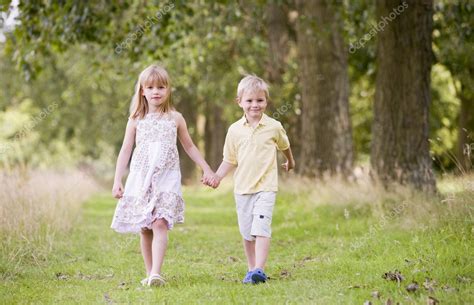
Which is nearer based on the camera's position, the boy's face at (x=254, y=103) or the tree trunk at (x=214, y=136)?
the boy's face at (x=254, y=103)

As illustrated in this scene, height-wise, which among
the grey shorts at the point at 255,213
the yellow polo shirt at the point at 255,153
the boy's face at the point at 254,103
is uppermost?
the boy's face at the point at 254,103

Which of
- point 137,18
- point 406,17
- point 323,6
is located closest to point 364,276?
point 406,17

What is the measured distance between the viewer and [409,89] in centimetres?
1043

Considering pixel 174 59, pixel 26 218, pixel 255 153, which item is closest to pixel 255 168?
pixel 255 153

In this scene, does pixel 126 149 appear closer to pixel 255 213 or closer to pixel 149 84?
pixel 149 84

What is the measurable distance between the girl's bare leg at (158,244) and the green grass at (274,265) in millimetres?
207

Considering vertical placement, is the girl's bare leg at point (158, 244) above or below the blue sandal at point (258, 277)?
above

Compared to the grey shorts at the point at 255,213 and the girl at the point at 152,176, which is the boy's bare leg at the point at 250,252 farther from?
the girl at the point at 152,176

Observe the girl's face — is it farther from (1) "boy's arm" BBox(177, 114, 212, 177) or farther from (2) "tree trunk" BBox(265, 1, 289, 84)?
(2) "tree trunk" BBox(265, 1, 289, 84)

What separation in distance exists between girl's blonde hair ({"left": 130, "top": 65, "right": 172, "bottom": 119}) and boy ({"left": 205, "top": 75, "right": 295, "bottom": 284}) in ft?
2.12

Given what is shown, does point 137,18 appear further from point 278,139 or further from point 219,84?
point 219,84

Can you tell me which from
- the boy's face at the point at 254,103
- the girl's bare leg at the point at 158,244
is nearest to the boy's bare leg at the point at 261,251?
the girl's bare leg at the point at 158,244

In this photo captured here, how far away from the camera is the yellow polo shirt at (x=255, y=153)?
6211mm

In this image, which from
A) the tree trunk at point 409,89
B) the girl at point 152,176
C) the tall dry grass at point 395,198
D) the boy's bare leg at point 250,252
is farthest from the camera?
the tree trunk at point 409,89
